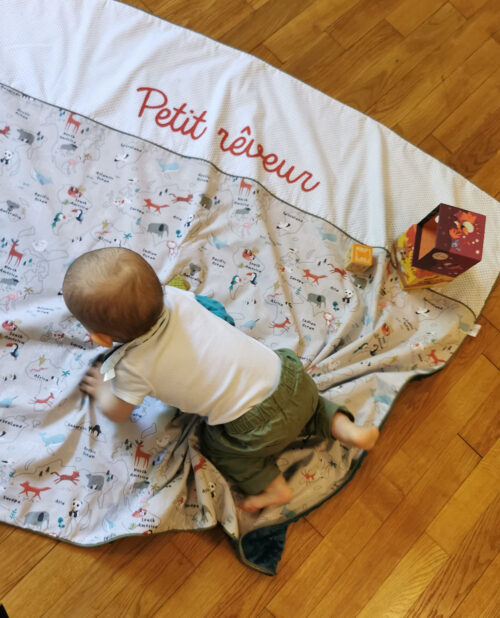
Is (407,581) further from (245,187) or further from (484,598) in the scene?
(245,187)

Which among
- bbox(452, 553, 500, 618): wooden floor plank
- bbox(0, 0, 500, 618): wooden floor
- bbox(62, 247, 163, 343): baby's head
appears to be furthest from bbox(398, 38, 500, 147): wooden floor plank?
bbox(452, 553, 500, 618): wooden floor plank

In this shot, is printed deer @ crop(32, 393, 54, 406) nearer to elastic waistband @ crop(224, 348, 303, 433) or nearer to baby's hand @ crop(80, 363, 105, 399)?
baby's hand @ crop(80, 363, 105, 399)

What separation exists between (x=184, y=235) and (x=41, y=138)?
416 mm

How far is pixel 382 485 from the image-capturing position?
3.81 feet

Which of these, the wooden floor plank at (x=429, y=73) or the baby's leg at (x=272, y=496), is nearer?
the baby's leg at (x=272, y=496)

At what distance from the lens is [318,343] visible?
117cm

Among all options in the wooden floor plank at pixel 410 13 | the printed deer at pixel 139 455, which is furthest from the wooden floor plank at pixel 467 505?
the wooden floor plank at pixel 410 13

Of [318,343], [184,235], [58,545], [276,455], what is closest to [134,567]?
[58,545]

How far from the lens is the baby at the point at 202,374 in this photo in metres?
0.78

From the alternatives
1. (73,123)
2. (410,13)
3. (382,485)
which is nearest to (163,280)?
(73,123)

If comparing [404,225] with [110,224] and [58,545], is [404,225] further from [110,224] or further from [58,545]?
[58,545]

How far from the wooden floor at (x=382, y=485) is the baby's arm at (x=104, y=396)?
0.88 feet

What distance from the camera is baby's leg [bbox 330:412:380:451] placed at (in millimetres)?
982

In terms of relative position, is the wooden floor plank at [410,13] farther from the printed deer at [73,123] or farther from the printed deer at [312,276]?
the printed deer at [73,123]
